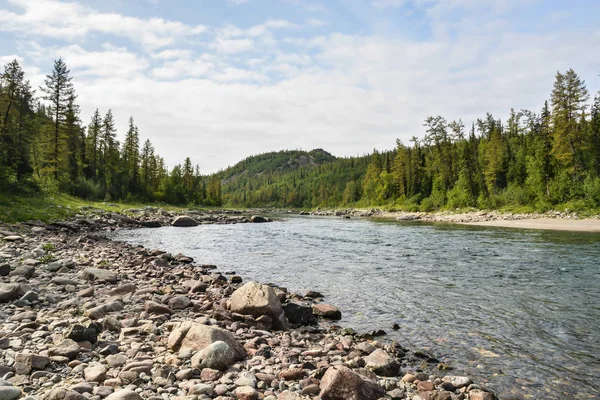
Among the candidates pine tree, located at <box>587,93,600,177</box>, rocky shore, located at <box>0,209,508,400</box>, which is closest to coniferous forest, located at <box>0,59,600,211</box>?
pine tree, located at <box>587,93,600,177</box>

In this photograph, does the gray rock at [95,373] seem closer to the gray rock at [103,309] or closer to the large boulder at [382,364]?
the gray rock at [103,309]

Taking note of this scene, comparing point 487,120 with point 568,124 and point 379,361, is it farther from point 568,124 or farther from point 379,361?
point 379,361

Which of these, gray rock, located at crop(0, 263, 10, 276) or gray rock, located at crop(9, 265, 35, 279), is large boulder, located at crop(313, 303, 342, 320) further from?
gray rock, located at crop(0, 263, 10, 276)

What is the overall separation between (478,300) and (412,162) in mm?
97218

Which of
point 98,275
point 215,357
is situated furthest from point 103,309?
point 98,275

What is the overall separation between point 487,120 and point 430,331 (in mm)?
128249

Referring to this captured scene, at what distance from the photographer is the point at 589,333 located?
8.38 m

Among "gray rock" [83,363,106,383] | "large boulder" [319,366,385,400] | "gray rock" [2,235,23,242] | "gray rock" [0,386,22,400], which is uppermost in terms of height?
"gray rock" [2,235,23,242]

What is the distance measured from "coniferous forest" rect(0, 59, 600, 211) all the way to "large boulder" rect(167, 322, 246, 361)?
3094 centimetres

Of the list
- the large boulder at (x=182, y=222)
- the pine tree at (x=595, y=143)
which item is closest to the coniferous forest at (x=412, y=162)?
the pine tree at (x=595, y=143)

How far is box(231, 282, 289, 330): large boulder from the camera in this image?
8.83 meters

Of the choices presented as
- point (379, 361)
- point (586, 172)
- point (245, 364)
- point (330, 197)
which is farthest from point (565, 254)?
point (330, 197)

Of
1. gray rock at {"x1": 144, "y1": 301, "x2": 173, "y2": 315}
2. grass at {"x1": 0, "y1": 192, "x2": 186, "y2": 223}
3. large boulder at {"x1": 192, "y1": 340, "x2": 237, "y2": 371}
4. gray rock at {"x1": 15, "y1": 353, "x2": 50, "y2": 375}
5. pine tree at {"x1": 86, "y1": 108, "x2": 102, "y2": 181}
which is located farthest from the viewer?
pine tree at {"x1": 86, "y1": 108, "x2": 102, "y2": 181}

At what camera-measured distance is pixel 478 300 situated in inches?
442
